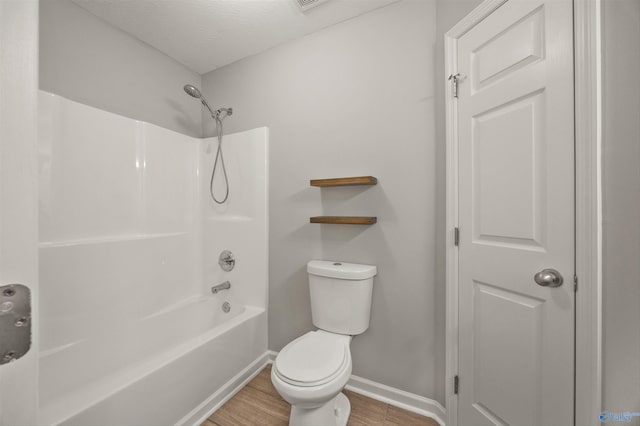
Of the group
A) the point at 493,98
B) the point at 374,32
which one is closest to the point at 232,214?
the point at 374,32

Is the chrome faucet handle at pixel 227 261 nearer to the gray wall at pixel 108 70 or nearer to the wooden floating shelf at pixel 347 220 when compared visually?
the wooden floating shelf at pixel 347 220

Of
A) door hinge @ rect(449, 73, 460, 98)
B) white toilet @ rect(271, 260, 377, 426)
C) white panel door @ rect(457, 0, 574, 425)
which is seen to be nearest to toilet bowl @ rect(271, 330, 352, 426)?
white toilet @ rect(271, 260, 377, 426)

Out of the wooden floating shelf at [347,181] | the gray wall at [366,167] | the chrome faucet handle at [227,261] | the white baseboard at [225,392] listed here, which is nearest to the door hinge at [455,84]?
the gray wall at [366,167]

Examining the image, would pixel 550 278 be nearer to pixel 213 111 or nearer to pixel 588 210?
pixel 588 210

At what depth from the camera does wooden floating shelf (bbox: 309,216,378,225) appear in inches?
58.9

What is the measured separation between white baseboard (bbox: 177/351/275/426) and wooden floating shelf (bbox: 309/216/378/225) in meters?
1.12

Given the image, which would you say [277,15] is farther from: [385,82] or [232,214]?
[232,214]

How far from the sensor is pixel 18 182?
31 cm

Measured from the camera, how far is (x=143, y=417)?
114 cm

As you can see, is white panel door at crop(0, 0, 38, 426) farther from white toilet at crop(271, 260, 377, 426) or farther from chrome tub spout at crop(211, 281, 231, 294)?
chrome tub spout at crop(211, 281, 231, 294)

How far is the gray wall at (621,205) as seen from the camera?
77cm

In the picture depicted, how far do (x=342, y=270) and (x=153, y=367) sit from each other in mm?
1059

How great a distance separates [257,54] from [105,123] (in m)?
1.18

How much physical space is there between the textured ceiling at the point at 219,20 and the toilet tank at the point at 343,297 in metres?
1.62
